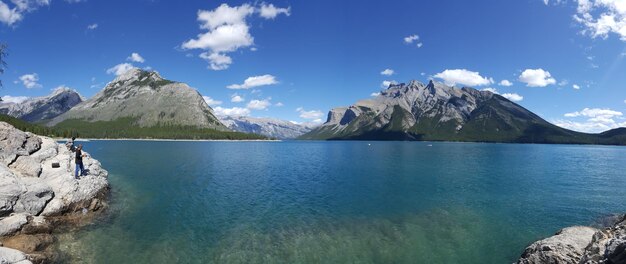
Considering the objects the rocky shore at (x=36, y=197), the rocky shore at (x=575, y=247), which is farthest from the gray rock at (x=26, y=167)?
the rocky shore at (x=575, y=247)

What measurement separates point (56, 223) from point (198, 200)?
17364 millimetres

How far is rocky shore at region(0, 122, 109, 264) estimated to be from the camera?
27.2m

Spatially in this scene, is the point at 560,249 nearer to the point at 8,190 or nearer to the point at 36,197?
the point at 36,197

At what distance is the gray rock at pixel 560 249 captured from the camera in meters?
21.2

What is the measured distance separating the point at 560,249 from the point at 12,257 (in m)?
35.5

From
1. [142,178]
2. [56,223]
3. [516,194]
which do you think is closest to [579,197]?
[516,194]

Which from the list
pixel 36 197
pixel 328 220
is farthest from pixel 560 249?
pixel 36 197

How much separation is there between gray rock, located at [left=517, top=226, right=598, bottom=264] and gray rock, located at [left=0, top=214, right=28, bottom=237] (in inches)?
1593

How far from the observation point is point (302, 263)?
86.3 ft

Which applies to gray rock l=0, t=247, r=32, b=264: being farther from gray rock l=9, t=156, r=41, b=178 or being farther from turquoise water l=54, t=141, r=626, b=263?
gray rock l=9, t=156, r=41, b=178

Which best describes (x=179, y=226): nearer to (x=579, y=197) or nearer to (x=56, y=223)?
(x=56, y=223)

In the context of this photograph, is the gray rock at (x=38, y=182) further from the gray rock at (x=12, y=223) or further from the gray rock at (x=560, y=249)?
the gray rock at (x=560, y=249)

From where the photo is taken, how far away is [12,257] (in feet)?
71.7

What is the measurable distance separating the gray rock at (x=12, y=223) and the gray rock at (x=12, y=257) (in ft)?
25.9
